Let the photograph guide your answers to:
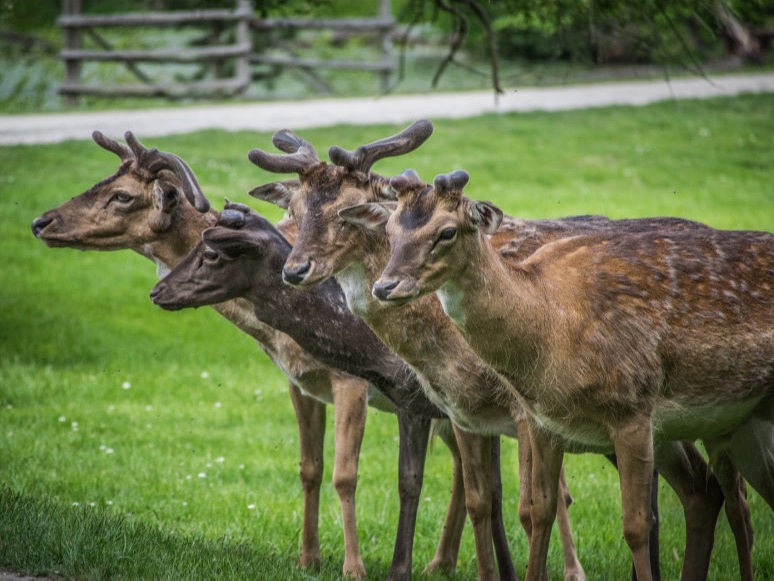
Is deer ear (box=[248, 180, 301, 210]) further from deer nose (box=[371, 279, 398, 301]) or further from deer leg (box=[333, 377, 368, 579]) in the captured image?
deer nose (box=[371, 279, 398, 301])

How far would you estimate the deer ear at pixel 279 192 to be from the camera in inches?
267

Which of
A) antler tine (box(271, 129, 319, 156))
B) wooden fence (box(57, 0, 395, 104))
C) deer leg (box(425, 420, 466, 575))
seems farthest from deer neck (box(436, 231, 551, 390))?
wooden fence (box(57, 0, 395, 104))

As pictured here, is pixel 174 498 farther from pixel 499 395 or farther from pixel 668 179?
pixel 668 179

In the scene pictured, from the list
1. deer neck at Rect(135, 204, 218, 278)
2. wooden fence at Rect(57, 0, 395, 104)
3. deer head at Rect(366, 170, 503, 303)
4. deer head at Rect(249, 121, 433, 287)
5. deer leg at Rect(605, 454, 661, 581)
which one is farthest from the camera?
wooden fence at Rect(57, 0, 395, 104)

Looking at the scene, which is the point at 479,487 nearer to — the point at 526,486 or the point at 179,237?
the point at 526,486

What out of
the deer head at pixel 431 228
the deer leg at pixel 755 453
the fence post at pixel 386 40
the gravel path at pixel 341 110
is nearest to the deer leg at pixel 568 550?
the deer leg at pixel 755 453

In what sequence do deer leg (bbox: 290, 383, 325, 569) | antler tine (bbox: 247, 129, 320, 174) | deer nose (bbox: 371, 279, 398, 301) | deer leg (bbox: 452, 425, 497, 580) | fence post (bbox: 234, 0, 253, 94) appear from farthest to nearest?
fence post (bbox: 234, 0, 253, 94), deer leg (bbox: 290, 383, 325, 569), deer leg (bbox: 452, 425, 497, 580), antler tine (bbox: 247, 129, 320, 174), deer nose (bbox: 371, 279, 398, 301)

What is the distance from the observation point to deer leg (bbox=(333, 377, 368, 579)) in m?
7.52

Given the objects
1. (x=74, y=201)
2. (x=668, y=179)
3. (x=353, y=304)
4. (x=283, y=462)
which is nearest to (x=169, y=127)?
(x=668, y=179)

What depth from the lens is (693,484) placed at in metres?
7.17

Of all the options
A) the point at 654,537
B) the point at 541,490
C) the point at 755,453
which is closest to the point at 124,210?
the point at 541,490

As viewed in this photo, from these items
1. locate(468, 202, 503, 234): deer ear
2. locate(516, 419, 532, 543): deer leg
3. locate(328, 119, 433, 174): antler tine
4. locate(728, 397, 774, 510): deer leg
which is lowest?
locate(516, 419, 532, 543): deer leg

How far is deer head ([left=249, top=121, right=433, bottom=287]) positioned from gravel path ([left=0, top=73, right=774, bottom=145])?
13619mm

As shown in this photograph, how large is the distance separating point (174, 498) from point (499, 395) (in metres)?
3.79
